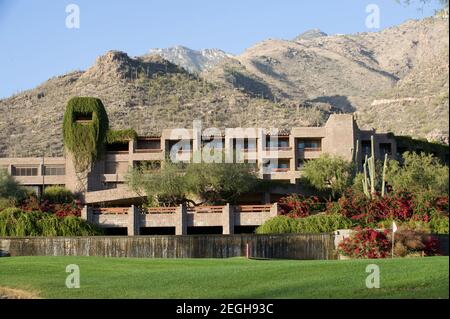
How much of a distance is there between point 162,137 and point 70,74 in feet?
340

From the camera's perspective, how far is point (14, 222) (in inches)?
2190

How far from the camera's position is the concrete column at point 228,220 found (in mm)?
62938

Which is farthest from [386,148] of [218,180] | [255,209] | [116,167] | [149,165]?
[255,209]

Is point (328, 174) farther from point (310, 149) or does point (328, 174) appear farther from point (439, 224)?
point (439, 224)

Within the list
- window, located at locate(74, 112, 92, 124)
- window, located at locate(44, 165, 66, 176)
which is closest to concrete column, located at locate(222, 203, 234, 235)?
window, located at locate(74, 112, 92, 124)

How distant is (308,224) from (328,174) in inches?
907

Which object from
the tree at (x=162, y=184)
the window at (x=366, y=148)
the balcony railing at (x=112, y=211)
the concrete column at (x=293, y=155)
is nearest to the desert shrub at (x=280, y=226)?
the balcony railing at (x=112, y=211)

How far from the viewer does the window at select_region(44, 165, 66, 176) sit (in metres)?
93.8

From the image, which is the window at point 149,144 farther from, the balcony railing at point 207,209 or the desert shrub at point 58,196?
the balcony railing at point 207,209

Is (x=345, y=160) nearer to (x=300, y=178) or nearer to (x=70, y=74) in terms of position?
(x=300, y=178)

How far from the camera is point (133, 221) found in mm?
62812

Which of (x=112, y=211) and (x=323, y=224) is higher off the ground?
(x=112, y=211)

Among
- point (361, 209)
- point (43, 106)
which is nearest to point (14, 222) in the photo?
point (361, 209)

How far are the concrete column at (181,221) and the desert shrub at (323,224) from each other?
10.7 m
